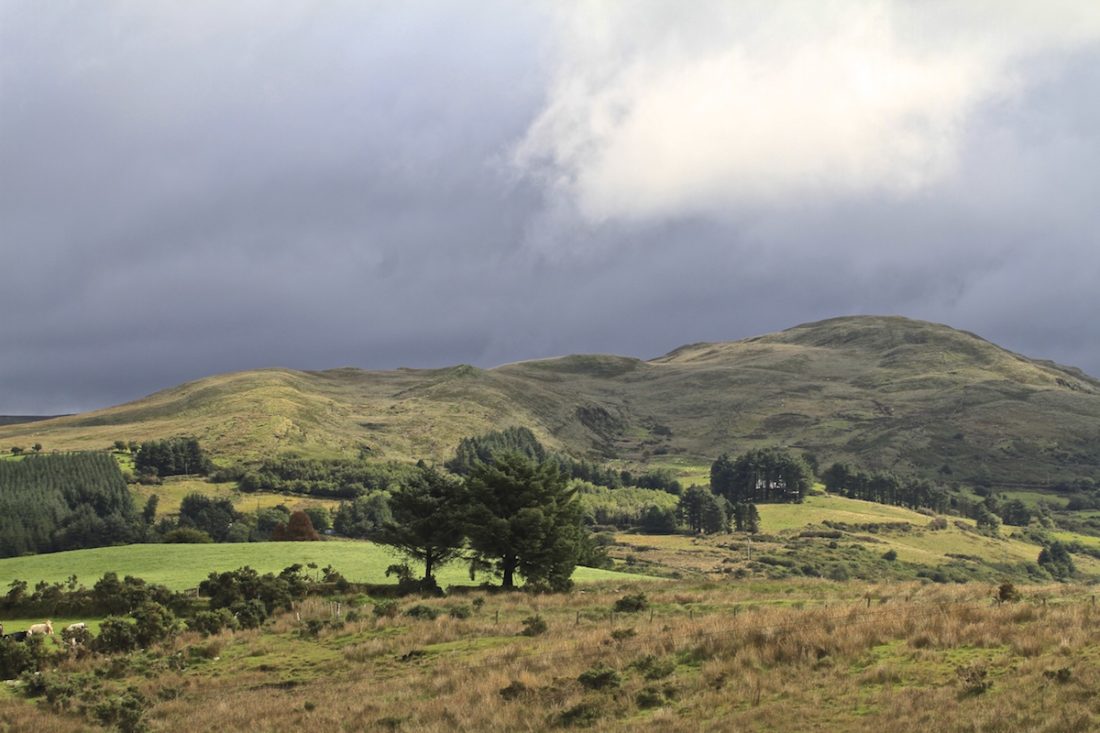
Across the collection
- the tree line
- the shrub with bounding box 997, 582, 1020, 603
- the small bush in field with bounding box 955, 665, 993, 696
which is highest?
the shrub with bounding box 997, 582, 1020, 603

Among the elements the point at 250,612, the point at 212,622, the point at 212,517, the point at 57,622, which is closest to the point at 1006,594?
the point at 250,612

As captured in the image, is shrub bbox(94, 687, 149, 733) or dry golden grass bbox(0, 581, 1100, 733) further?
shrub bbox(94, 687, 149, 733)

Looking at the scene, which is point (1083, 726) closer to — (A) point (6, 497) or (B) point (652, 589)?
(B) point (652, 589)

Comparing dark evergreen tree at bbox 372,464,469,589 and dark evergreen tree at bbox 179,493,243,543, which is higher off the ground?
dark evergreen tree at bbox 372,464,469,589

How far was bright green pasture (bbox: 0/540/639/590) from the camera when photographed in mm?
73688

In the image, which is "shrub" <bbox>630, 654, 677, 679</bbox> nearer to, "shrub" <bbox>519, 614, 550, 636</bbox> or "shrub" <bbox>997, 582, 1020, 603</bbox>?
"shrub" <bbox>519, 614, 550, 636</bbox>

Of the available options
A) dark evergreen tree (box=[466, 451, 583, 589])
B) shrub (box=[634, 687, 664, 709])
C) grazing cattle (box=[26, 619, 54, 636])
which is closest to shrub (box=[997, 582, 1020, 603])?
shrub (box=[634, 687, 664, 709])

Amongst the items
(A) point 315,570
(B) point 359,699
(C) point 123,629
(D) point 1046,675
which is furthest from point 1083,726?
(A) point 315,570

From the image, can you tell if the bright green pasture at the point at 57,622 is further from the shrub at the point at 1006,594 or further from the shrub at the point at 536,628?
the shrub at the point at 1006,594

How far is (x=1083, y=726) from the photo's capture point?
22062 mm

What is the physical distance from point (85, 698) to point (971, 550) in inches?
7498

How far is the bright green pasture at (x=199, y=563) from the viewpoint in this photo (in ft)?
242

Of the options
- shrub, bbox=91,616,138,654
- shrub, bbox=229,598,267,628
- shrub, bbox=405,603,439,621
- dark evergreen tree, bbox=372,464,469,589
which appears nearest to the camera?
shrub, bbox=91,616,138,654

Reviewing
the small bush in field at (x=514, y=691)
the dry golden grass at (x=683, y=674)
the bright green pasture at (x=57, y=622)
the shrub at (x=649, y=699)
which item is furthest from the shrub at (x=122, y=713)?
the bright green pasture at (x=57, y=622)
